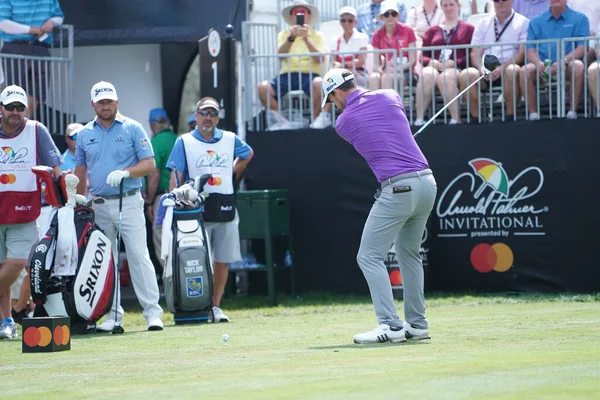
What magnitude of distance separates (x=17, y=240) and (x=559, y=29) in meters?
6.76

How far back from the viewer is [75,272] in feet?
33.4

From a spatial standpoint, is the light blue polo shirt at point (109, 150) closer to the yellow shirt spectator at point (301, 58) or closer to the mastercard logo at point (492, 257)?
the yellow shirt spectator at point (301, 58)

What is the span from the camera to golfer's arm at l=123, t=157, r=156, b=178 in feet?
35.0

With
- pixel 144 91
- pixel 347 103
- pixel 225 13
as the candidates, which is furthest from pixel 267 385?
pixel 144 91

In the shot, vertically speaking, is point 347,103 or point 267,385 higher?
point 347,103

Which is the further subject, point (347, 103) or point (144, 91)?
point (144, 91)

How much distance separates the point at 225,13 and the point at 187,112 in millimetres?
9163

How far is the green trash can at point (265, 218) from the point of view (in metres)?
13.7

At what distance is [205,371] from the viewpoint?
6.88 metres

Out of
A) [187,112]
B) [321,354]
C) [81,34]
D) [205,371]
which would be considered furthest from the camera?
[187,112]

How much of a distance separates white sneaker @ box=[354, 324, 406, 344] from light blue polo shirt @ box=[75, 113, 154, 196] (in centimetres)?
338

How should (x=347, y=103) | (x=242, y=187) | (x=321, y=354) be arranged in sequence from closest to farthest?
(x=321, y=354)
(x=347, y=103)
(x=242, y=187)

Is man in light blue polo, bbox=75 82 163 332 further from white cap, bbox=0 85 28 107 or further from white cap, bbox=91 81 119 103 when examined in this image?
white cap, bbox=0 85 28 107

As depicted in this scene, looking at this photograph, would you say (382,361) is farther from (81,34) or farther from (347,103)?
(81,34)
